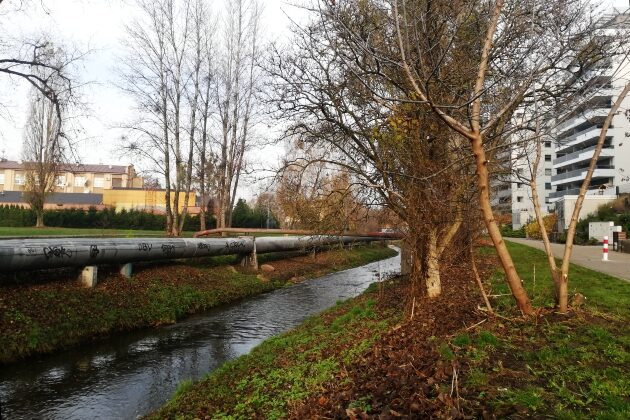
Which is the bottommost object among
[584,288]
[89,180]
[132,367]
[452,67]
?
[132,367]

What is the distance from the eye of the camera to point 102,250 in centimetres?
1313

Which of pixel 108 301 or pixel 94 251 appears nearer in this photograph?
pixel 108 301

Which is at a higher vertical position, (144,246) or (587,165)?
(587,165)

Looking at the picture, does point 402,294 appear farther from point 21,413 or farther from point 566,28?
point 21,413

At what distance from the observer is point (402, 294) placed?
10805 mm

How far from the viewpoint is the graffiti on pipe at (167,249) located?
15914mm

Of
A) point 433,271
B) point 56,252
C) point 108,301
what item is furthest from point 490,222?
point 56,252

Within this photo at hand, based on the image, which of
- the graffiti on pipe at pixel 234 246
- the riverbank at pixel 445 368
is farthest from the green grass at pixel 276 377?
the graffiti on pipe at pixel 234 246

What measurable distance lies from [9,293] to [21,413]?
4.97 m

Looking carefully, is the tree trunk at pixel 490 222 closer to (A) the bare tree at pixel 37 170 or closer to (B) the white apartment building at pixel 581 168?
(B) the white apartment building at pixel 581 168

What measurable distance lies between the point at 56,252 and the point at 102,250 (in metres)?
1.53

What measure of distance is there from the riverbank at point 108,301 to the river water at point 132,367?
1.46ft

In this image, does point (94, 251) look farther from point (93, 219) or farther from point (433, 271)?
point (93, 219)

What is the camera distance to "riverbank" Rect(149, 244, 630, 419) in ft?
13.5
